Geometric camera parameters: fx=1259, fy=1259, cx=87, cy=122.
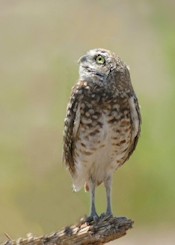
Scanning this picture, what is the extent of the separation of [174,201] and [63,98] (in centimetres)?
264

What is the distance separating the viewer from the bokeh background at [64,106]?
1495 cm

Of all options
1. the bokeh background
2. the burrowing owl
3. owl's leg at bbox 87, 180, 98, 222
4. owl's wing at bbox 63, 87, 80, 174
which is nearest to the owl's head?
the burrowing owl

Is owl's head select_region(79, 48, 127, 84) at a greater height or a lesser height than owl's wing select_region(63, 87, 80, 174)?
greater

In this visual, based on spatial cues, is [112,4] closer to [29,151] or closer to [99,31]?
[99,31]

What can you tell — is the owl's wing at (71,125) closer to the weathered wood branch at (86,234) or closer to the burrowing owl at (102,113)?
the burrowing owl at (102,113)

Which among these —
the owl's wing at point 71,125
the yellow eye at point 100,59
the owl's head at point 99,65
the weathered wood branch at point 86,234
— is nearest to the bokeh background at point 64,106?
the owl's wing at point 71,125

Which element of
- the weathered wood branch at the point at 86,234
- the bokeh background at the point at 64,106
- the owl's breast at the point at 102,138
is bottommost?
the weathered wood branch at the point at 86,234

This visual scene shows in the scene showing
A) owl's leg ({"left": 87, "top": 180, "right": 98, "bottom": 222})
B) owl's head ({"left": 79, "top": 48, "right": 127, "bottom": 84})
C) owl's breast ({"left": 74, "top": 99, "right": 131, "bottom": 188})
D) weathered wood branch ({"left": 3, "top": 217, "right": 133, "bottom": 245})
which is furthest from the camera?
owl's leg ({"left": 87, "top": 180, "right": 98, "bottom": 222})

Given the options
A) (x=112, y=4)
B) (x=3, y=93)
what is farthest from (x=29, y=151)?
(x=112, y=4)

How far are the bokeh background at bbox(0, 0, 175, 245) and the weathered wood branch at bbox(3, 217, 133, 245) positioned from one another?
3.61 meters

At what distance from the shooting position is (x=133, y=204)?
15.1 m

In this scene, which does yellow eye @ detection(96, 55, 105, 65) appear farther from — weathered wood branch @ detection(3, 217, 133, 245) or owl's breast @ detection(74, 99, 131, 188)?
weathered wood branch @ detection(3, 217, 133, 245)

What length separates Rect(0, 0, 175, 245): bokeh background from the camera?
1495cm

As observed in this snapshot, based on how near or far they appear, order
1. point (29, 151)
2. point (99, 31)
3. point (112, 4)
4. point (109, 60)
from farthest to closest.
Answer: point (112, 4)
point (99, 31)
point (29, 151)
point (109, 60)
